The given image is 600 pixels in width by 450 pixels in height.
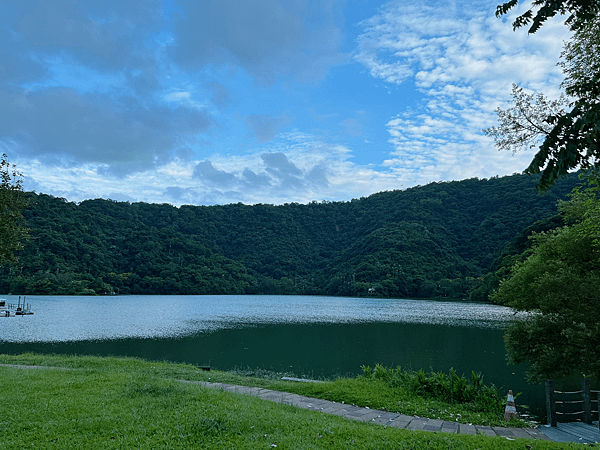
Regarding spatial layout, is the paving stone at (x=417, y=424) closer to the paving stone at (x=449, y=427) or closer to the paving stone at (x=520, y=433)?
the paving stone at (x=449, y=427)

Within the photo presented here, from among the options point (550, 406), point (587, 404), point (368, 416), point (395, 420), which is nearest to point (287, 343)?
point (550, 406)

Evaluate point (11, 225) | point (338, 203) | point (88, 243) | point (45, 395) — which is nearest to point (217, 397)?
point (45, 395)

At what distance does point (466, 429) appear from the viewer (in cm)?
789

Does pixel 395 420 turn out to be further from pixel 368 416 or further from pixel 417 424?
pixel 368 416

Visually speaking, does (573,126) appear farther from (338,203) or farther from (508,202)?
(338,203)

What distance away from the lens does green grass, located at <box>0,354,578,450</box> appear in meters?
5.93

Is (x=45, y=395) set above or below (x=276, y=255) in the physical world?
below

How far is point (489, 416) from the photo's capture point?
913cm

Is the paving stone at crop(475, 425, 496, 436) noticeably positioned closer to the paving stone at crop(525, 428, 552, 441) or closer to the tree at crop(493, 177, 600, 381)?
the paving stone at crop(525, 428, 552, 441)

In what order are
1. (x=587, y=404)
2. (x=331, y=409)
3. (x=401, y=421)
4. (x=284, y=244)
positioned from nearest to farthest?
(x=401, y=421), (x=331, y=409), (x=587, y=404), (x=284, y=244)

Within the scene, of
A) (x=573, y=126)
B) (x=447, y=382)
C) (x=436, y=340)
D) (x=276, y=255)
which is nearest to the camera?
(x=573, y=126)

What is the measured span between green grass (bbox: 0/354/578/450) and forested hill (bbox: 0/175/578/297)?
252ft

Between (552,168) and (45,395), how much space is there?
10.2 m

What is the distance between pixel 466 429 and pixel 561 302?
9.39 metres
